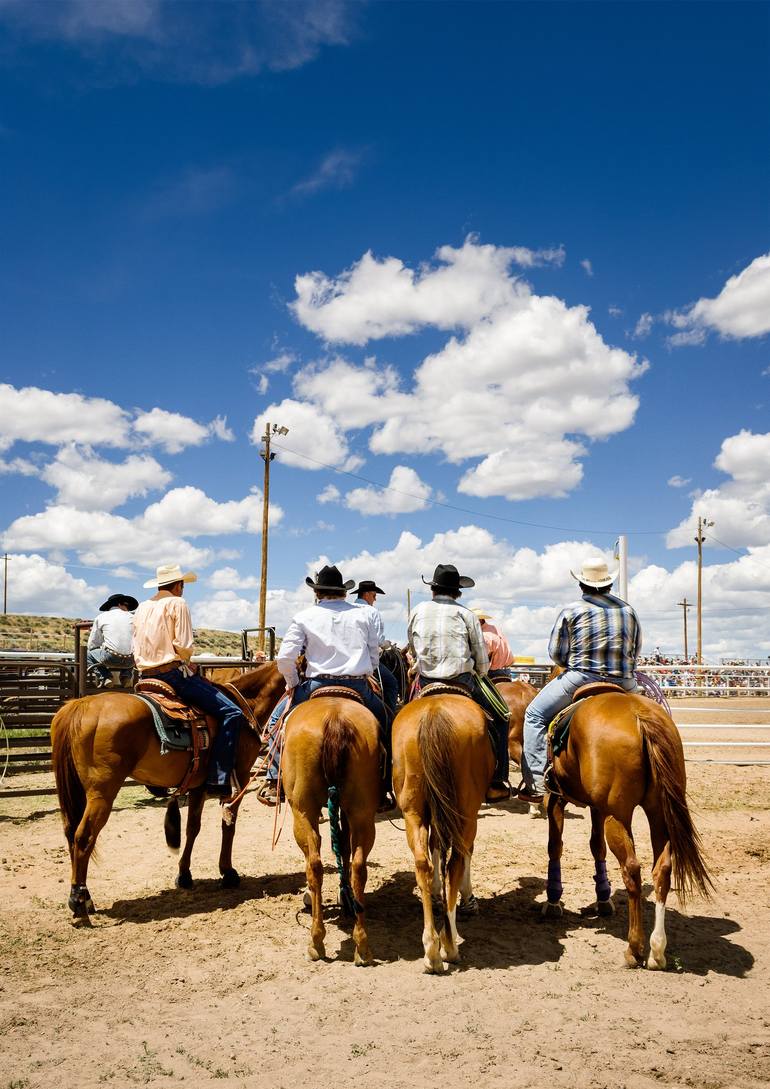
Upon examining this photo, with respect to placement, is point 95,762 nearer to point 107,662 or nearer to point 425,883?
point 425,883

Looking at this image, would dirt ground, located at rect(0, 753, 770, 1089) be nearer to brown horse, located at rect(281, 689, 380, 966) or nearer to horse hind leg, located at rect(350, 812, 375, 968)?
horse hind leg, located at rect(350, 812, 375, 968)

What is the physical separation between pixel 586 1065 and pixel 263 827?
633cm

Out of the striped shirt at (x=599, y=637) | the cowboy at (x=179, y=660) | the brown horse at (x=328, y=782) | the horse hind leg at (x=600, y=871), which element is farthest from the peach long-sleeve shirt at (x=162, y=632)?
the horse hind leg at (x=600, y=871)

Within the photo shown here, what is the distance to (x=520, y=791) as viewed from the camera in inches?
255

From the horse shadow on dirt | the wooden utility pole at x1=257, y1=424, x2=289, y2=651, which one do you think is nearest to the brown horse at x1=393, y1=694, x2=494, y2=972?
the horse shadow on dirt

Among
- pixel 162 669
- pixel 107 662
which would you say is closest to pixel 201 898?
pixel 162 669

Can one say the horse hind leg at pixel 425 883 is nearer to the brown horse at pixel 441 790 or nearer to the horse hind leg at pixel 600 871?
the brown horse at pixel 441 790

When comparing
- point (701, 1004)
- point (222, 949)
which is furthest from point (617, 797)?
point (222, 949)

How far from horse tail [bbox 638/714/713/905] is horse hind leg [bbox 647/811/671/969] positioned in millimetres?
67

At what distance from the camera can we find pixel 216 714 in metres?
7.11

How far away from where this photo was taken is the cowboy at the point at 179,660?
680 centimetres

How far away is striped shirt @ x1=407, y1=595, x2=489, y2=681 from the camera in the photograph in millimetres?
5934

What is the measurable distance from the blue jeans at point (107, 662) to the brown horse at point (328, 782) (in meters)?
7.41

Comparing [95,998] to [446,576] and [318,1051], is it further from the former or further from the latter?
[446,576]
